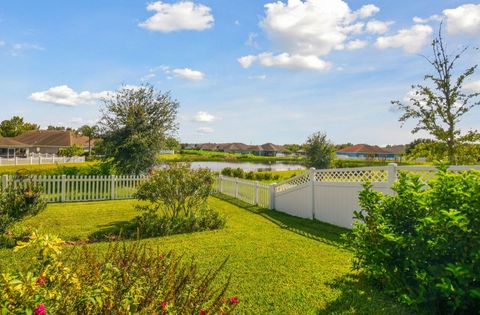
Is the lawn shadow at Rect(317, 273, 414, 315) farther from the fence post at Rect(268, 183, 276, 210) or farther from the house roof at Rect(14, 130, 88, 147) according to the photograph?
the house roof at Rect(14, 130, 88, 147)

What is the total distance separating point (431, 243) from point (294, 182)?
348 inches

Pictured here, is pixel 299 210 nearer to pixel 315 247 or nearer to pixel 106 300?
pixel 315 247

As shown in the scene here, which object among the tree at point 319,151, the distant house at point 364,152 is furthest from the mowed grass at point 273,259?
the distant house at point 364,152

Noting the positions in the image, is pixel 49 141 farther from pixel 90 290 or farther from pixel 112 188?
pixel 90 290

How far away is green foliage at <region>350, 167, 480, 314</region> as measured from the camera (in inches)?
129

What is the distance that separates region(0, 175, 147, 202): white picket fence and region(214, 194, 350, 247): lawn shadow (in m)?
5.90

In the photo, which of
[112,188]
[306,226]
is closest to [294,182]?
[306,226]

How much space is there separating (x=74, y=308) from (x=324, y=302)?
310cm

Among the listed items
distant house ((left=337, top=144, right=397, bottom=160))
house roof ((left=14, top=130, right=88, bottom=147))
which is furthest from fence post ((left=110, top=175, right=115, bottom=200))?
distant house ((left=337, top=144, right=397, bottom=160))

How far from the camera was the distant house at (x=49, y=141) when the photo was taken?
2109 inches

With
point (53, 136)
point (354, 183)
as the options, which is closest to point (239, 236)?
point (354, 183)

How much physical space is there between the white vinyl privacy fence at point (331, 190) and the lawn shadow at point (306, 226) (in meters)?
0.32

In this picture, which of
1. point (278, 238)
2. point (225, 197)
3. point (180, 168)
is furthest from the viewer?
point (225, 197)

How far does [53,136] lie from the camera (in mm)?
56156
